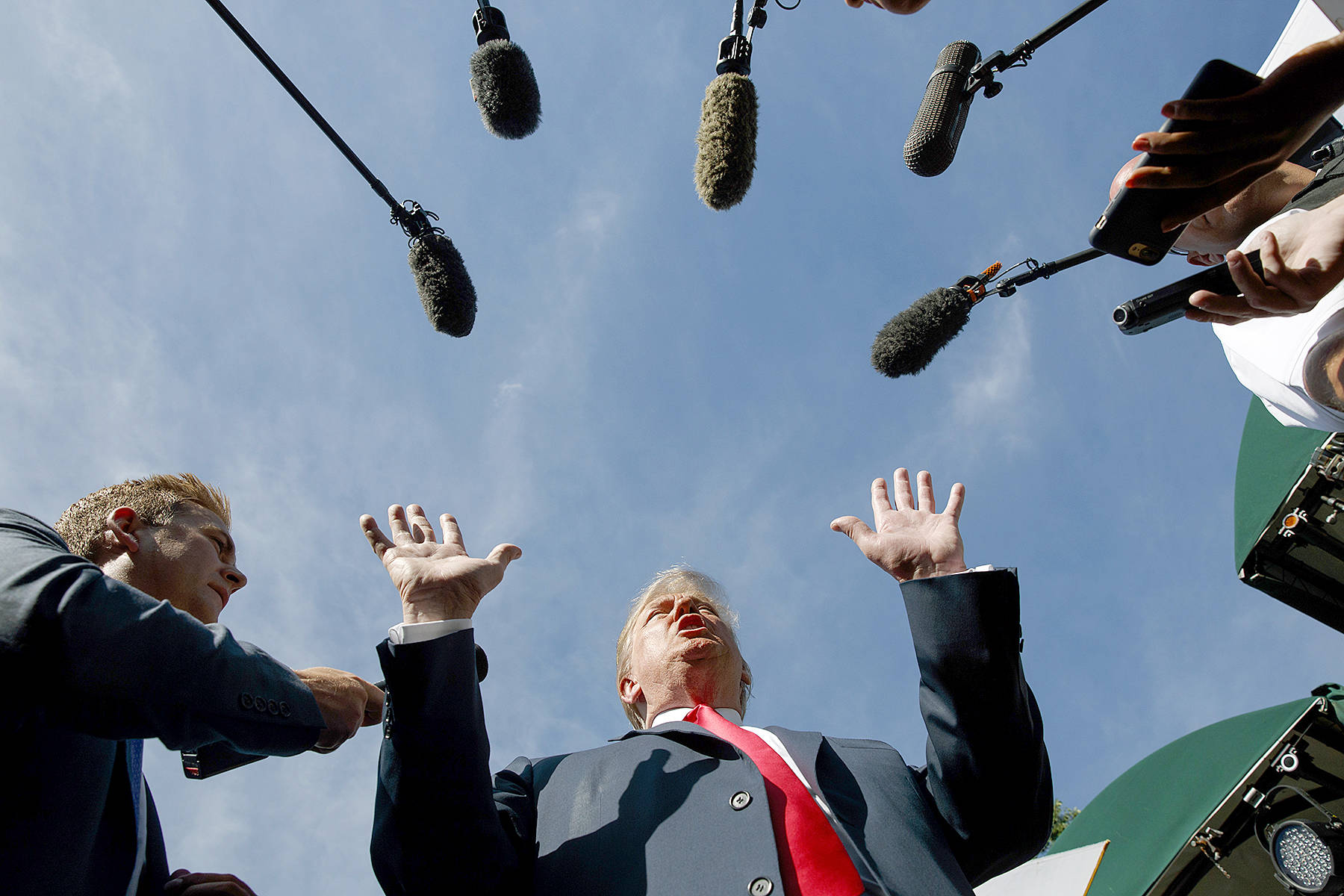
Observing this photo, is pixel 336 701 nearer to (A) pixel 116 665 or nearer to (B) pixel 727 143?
(A) pixel 116 665

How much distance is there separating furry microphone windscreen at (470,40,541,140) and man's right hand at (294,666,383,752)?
257 centimetres

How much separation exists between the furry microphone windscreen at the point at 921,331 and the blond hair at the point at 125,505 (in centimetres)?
304

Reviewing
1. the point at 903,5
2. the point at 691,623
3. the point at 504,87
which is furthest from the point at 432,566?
the point at 903,5

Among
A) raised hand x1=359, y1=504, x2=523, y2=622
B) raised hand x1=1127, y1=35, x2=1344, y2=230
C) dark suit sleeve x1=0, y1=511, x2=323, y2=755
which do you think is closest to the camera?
dark suit sleeve x1=0, y1=511, x2=323, y2=755

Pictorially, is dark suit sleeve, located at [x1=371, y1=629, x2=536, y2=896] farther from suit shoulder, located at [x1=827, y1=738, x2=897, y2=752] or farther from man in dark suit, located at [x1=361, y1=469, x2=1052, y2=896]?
suit shoulder, located at [x1=827, y1=738, x2=897, y2=752]

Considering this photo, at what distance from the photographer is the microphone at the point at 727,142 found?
327 centimetres

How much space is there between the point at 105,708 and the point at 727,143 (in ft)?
8.93

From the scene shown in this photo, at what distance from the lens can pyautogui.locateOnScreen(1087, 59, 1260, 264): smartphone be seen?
93.3 inches

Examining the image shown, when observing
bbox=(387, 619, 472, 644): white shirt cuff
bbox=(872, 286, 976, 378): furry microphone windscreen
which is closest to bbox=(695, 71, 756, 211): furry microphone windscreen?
bbox=(872, 286, 976, 378): furry microphone windscreen

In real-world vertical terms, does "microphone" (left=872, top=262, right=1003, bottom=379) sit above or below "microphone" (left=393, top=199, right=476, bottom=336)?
below

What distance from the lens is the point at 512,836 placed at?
8.63 feet

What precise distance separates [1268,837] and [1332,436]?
2.61m

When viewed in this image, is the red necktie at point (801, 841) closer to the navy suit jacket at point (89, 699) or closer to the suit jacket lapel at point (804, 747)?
the suit jacket lapel at point (804, 747)

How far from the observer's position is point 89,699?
1.60 meters
